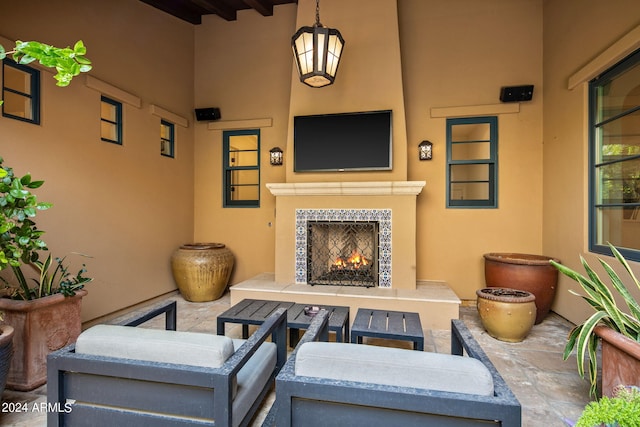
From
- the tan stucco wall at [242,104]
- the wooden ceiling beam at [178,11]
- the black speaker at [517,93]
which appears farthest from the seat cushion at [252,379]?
the wooden ceiling beam at [178,11]

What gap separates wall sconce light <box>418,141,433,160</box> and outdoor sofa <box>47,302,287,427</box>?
3583 mm

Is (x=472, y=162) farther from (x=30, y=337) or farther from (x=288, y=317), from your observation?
(x=30, y=337)

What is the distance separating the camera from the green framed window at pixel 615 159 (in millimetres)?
2529

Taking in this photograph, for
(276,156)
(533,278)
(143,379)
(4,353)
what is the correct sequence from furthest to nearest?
(276,156) → (533,278) → (4,353) → (143,379)

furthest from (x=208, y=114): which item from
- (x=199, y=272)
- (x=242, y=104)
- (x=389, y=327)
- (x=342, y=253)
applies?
(x=389, y=327)

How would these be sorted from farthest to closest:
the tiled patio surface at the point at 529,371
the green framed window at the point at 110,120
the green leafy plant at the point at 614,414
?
the green framed window at the point at 110,120 → the tiled patio surface at the point at 529,371 → the green leafy plant at the point at 614,414

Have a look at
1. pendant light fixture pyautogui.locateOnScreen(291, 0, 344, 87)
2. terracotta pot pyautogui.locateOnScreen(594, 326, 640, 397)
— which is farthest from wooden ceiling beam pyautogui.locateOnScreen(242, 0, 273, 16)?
terracotta pot pyautogui.locateOnScreen(594, 326, 640, 397)

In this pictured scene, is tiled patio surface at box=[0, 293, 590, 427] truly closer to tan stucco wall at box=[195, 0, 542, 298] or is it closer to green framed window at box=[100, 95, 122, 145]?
tan stucco wall at box=[195, 0, 542, 298]

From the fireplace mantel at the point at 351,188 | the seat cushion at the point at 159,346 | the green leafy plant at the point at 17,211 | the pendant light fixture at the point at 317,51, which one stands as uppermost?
the pendant light fixture at the point at 317,51

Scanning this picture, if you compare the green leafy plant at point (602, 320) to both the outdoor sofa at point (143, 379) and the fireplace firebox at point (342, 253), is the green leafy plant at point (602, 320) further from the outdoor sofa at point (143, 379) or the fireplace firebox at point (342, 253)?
the fireplace firebox at point (342, 253)

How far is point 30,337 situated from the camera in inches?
85.5

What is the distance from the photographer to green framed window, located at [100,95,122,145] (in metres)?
3.50

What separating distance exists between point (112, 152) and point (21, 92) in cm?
92

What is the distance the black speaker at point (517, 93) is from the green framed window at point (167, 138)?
4535mm
